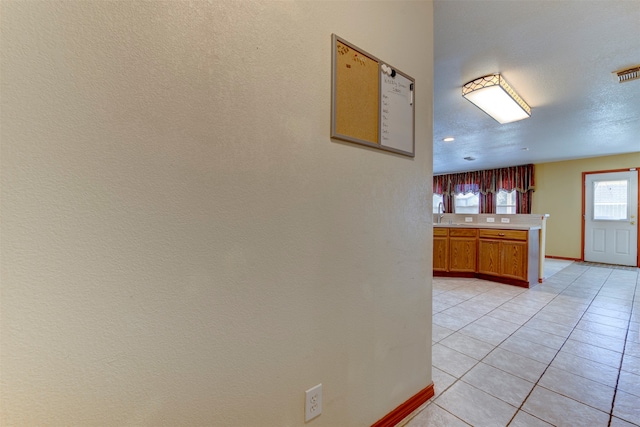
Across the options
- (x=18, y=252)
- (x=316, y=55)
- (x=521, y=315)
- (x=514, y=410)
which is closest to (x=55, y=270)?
(x=18, y=252)

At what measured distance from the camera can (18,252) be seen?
548 millimetres

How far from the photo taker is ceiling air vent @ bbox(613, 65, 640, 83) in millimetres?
2243

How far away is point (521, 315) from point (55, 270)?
3633mm

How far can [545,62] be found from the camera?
86.7 inches

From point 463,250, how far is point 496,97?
8.49 ft

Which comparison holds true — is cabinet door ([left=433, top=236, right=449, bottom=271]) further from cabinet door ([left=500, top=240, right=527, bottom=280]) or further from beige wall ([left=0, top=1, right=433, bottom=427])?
beige wall ([left=0, top=1, right=433, bottom=427])

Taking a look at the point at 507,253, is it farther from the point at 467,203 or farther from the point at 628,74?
the point at 467,203

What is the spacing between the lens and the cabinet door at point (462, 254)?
4.29m

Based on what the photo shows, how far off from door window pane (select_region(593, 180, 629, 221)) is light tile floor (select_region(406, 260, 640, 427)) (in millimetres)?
2798

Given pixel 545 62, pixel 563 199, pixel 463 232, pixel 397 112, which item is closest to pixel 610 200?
pixel 563 199

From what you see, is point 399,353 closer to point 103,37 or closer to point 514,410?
point 514,410

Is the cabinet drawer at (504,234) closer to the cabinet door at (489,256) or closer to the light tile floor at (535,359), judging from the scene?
the cabinet door at (489,256)

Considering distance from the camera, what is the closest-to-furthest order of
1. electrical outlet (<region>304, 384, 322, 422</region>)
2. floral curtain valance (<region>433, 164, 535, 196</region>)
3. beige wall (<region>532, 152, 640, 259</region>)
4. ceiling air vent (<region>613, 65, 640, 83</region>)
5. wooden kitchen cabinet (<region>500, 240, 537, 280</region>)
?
electrical outlet (<region>304, 384, 322, 422</region>) < ceiling air vent (<region>613, 65, 640, 83</region>) < wooden kitchen cabinet (<region>500, 240, 537, 280</region>) < beige wall (<region>532, 152, 640, 259</region>) < floral curtain valance (<region>433, 164, 535, 196</region>)

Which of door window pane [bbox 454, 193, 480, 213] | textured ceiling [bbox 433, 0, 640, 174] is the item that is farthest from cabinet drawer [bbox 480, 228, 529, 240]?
door window pane [bbox 454, 193, 480, 213]
